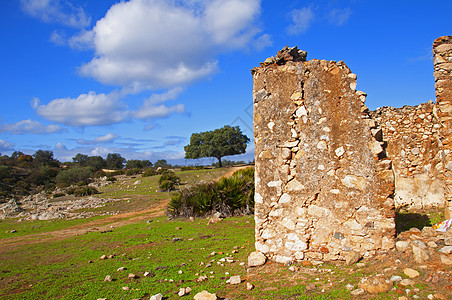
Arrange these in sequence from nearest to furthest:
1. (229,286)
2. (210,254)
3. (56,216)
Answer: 1. (229,286)
2. (210,254)
3. (56,216)

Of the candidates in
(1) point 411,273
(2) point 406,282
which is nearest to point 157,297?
(2) point 406,282

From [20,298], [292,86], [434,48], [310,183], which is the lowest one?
[20,298]

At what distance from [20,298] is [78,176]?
123 ft

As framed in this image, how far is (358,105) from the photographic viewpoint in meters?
5.03

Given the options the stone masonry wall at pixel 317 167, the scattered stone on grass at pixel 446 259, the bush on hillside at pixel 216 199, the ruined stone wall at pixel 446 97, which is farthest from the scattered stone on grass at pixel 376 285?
the bush on hillside at pixel 216 199

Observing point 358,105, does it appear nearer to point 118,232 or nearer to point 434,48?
point 434,48

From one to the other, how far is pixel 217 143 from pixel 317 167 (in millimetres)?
38594

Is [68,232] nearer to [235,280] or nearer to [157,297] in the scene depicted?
[157,297]

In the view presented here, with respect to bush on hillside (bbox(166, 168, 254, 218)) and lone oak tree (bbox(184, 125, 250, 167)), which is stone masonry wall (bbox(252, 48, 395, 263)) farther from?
lone oak tree (bbox(184, 125, 250, 167))

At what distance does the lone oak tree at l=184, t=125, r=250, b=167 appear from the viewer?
43.3 meters

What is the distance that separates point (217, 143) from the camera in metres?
43.7

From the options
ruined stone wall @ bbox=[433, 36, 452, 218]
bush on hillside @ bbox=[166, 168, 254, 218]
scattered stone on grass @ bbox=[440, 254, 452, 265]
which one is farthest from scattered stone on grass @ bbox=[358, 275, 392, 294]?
bush on hillside @ bbox=[166, 168, 254, 218]

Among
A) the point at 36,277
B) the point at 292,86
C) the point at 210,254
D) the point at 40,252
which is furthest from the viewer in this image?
the point at 40,252

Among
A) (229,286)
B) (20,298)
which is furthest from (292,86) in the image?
(20,298)
